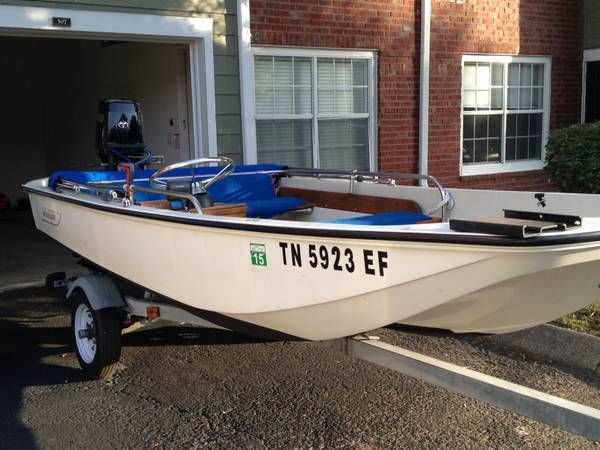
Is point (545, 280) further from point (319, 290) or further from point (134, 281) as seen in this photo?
point (134, 281)

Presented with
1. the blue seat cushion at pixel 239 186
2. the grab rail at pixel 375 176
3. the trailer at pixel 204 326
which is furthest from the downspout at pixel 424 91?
the trailer at pixel 204 326

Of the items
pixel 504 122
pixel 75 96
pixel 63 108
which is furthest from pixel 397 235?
pixel 63 108

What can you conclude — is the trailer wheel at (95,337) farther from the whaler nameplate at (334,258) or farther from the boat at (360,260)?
the whaler nameplate at (334,258)

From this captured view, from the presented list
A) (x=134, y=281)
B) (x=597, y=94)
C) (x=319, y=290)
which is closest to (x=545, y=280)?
(x=319, y=290)

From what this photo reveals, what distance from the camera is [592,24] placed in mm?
10875

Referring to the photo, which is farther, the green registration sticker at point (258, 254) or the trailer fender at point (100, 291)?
the trailer fender at point (100, 291)

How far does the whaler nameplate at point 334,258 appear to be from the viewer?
2988 millimetres

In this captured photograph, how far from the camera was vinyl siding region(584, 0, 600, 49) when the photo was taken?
10781 mm

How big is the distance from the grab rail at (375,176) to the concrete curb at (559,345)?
1.27m

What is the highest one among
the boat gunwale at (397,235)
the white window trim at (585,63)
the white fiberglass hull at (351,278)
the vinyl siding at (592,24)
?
the vinyl siding at (592,24)

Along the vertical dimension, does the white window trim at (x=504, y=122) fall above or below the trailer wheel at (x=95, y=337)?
above

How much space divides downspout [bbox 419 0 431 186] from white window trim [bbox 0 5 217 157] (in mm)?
3097

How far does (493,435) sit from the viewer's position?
373cm

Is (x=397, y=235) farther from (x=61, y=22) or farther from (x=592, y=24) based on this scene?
(x=592, y=24)
